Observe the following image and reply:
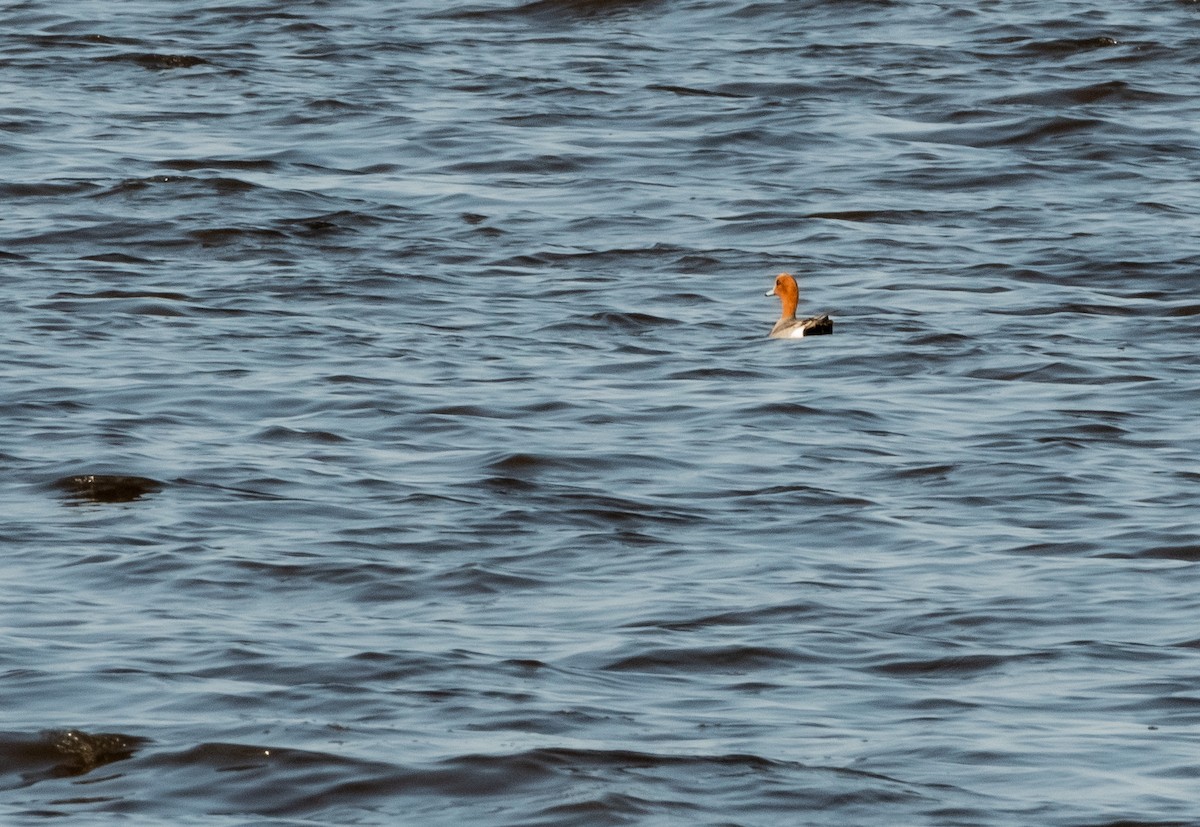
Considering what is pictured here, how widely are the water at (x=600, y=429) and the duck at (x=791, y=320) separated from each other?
0.13m

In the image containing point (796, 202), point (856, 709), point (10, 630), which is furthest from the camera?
point (796, 202)

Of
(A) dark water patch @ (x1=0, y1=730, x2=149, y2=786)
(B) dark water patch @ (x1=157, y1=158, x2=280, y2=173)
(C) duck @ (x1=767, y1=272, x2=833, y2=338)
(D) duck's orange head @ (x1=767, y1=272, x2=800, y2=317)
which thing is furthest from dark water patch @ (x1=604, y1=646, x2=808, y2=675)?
(B) dark water patch @ (x1=157, y1=158, x2=280, y2=173)

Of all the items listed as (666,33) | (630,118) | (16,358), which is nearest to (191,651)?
(16,358)

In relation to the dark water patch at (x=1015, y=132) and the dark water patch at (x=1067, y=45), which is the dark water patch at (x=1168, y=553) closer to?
the dark water patch at (x=1015, y=132)

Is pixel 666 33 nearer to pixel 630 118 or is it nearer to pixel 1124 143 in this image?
pixel 630 118

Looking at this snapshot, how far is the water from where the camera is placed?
6.81 metres

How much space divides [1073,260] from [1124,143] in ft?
12.5

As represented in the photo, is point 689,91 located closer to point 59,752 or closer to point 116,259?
point 116,259

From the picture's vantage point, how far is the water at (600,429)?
6.81 meters

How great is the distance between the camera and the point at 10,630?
7.73 meters

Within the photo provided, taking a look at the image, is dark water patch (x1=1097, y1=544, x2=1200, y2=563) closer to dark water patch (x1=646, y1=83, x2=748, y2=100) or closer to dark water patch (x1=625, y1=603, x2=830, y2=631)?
dark water patch (x1=625, y1=603, x2=830, y2=631)

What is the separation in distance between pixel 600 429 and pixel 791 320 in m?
2.47

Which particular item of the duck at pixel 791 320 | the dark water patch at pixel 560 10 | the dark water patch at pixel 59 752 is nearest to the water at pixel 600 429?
the dark water patch at pixel 59 752

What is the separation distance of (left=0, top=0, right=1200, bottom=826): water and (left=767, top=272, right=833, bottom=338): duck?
0.13 metres
